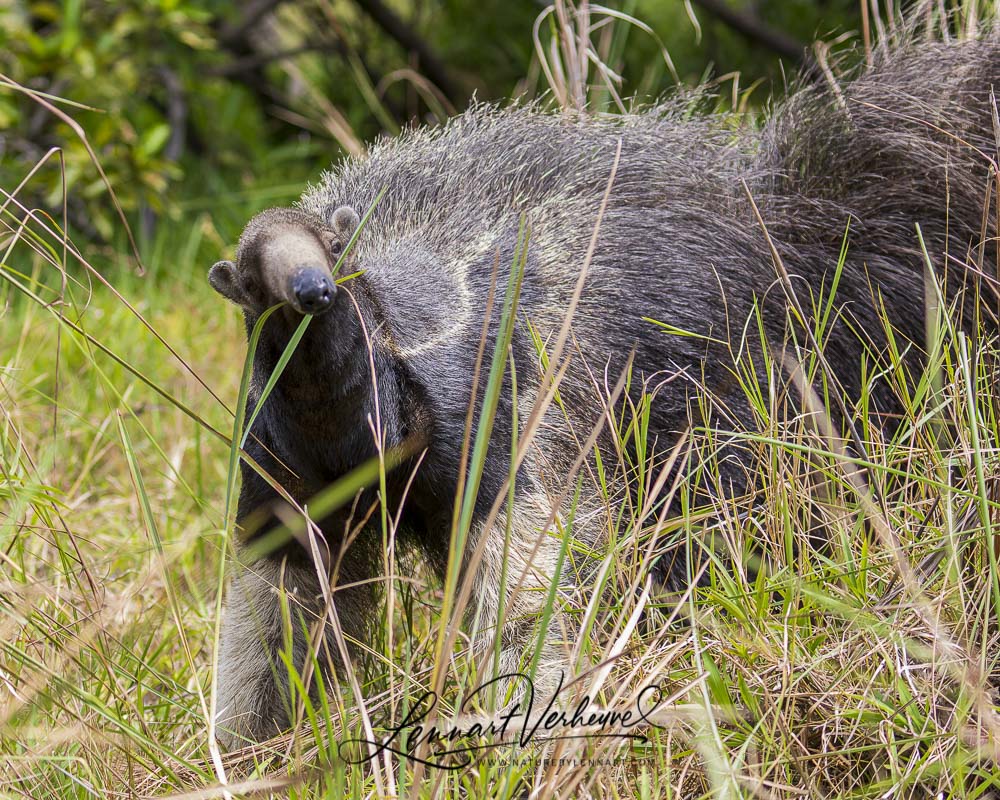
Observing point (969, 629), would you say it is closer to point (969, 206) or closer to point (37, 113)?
point (969, 206)

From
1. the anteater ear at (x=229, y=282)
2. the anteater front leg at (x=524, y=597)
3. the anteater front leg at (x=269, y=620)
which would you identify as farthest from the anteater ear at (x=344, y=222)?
the anteater front leg at (x=524, y=597)

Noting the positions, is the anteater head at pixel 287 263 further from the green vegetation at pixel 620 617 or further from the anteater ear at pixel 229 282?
the green vegetation at pixel 620 617

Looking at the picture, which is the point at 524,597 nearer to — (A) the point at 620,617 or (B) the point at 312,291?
(A) the point at 620,617

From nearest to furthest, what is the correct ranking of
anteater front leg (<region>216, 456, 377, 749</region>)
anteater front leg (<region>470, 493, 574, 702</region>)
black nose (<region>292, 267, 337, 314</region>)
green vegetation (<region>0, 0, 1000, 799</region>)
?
green vegetation (<region>0, 0, 1000, 799</region>) → black nose (<region>292, 267, 337, 314</region>) → anteater front leg (<region>470, 493, 574, 702</region>) → anteater front leg (<region>216, 456, 377, 749</region>)

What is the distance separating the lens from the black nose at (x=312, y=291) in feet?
8.79

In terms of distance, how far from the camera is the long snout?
105 inches

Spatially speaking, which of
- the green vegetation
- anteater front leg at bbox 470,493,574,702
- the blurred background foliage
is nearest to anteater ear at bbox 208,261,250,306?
the green vegetation

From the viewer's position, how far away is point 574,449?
3518 millimetres

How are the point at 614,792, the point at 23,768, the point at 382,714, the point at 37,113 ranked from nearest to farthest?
1. the point at 614,792
2. the point at 23,768
3. the point at 382,714
4. the point at 37,113

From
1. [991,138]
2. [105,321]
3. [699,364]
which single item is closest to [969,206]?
[991,138]

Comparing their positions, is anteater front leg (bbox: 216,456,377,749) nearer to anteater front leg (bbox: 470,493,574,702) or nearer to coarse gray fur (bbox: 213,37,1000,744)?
coarse gray fur (bbox: 213,37,1000,744)

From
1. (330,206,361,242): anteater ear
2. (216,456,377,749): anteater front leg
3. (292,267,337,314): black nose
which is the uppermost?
(292,267,337,314): black nose

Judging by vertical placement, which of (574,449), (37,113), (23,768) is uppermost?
(37,113)

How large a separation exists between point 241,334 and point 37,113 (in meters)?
2.00
